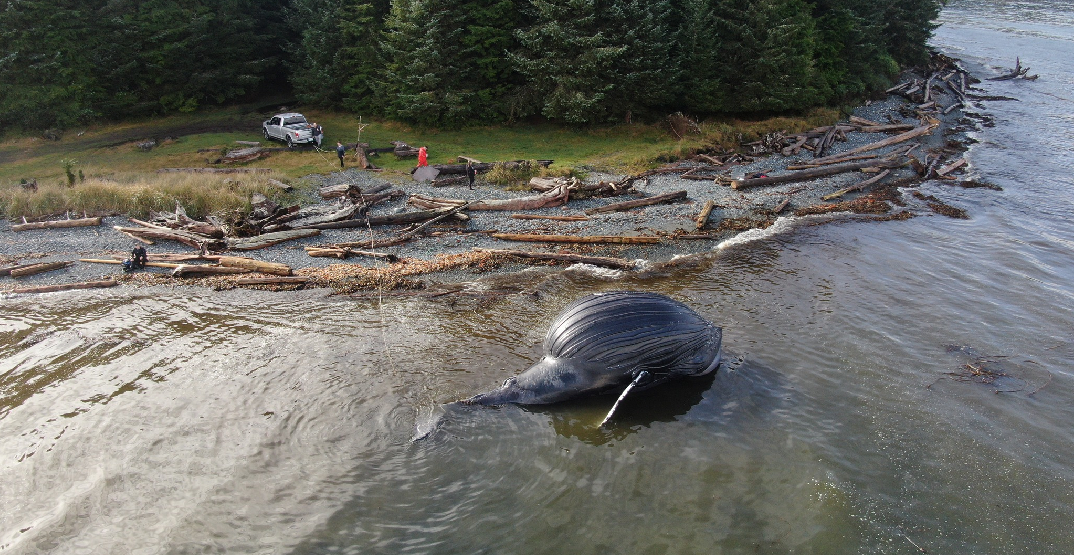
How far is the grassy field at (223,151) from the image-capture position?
784 inches

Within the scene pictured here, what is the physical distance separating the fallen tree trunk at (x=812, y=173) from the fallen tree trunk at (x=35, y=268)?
20853 mm

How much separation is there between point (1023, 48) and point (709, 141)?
4644 centimetres

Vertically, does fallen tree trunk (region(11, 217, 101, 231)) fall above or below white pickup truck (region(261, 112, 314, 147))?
below

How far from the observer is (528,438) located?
9164 mm

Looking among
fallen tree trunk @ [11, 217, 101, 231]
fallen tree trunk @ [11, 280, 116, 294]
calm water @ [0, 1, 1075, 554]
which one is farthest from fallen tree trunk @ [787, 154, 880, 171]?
fallen tree trunk @ [11, 217, 101, 231]

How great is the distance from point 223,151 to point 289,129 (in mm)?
3093

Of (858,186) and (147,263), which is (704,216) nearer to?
(858,186)

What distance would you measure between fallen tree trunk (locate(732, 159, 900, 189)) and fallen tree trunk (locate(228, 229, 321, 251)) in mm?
14609

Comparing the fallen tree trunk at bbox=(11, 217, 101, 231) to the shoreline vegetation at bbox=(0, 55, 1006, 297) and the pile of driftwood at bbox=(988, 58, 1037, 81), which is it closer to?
the shoreline vegetation at bbox=(0, 55, 1006, 297)

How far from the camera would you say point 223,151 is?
27.4 metres

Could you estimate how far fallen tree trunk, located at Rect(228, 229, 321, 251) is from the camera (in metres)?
Result: 16.6

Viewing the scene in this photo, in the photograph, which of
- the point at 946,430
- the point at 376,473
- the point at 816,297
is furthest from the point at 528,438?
the point at 816,297

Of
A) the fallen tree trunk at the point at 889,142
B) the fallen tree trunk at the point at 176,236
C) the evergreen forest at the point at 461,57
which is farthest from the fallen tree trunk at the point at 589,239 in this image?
the evergreen forest at the point at 461,57

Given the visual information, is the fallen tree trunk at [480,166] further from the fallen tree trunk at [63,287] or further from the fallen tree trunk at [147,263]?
the fallen tree trunk at [63,287]
